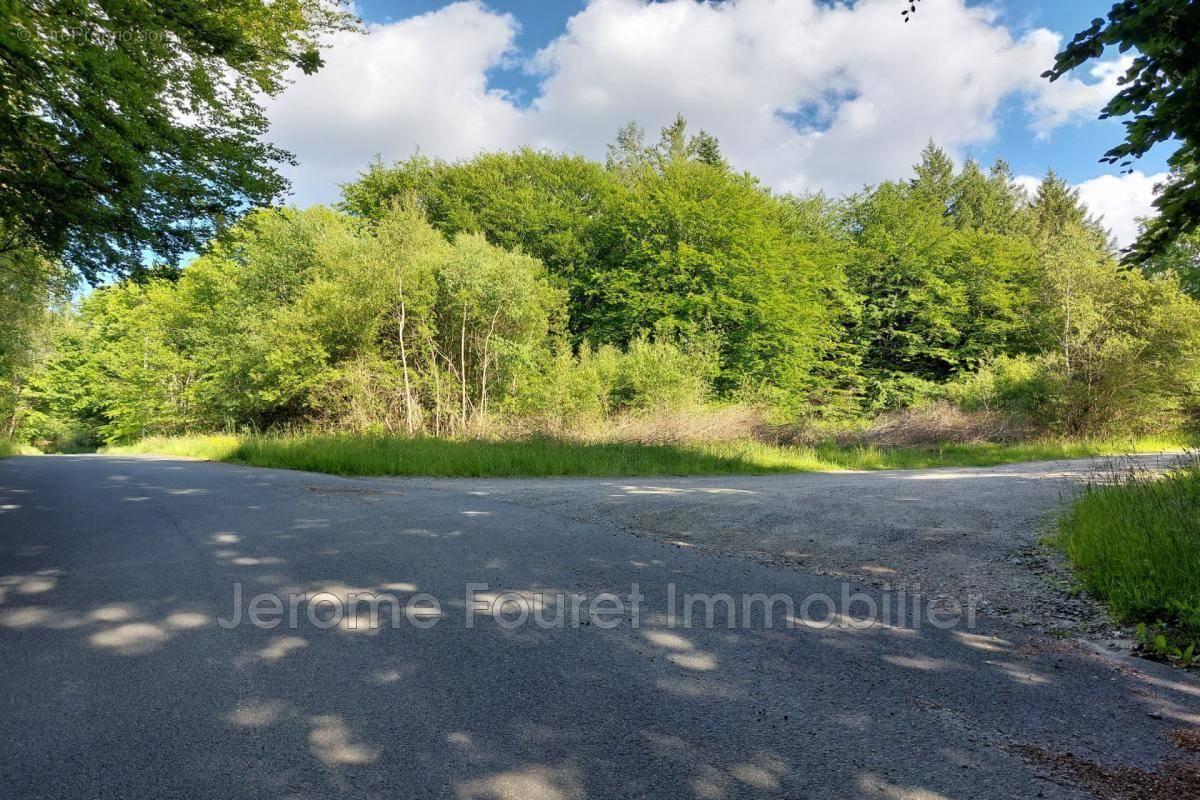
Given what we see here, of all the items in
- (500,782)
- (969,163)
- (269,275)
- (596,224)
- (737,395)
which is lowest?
(500,782)

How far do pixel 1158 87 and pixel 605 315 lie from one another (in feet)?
87.7

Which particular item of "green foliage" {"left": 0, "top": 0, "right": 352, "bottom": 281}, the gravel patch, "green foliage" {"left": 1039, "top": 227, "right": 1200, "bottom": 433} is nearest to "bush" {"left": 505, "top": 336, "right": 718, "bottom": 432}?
the gravel patch

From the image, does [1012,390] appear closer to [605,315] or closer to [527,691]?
[605,315]

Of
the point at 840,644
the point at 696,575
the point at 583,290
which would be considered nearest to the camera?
the point at 840,644

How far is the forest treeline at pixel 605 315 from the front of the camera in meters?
20.6

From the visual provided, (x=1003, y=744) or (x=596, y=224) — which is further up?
(x=596, y=224)

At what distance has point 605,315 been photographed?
30.5 meters

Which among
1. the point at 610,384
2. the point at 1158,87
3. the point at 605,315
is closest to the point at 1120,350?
the point at 610,384

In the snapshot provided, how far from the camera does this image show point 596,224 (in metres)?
32.6

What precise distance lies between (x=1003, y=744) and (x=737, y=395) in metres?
25.1

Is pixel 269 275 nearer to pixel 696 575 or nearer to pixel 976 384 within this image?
pixel 696 575

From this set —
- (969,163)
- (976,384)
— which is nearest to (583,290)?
(976,384)

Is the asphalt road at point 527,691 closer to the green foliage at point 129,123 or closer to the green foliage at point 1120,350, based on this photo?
the green foliage at point 129,123

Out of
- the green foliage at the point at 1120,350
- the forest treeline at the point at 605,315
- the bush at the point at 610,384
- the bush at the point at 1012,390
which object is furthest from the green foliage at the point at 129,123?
the green foliage at the point at 1120,350
